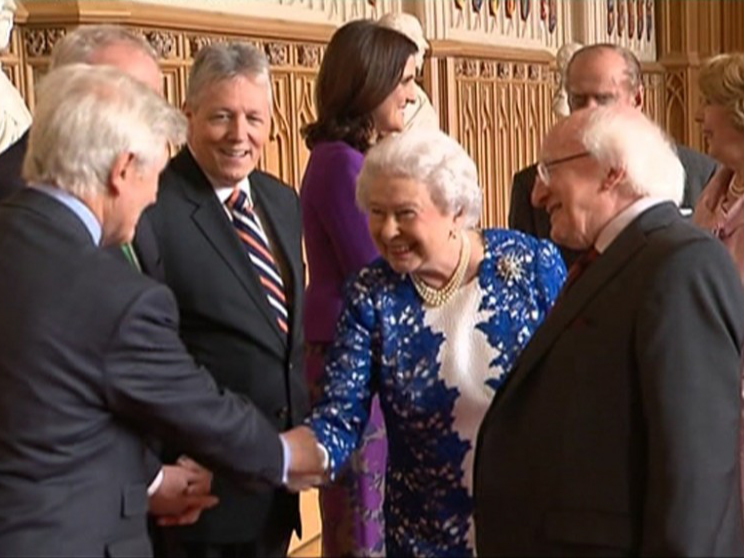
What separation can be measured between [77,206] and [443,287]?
0.86 m

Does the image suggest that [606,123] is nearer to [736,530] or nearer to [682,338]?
[682,338]

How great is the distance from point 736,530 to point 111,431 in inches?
41.8

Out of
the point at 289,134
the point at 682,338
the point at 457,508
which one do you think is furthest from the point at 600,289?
the point at 289,134

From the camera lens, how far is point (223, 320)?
2.80 m

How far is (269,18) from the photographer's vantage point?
18.1 ft

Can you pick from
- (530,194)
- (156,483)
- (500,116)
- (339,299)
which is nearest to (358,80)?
(339,299)

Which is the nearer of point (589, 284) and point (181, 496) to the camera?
point (589, 284)

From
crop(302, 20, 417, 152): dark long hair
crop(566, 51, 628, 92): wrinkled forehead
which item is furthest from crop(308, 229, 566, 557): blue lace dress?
crop(566, 51, 628, 92): wrinkled forehead

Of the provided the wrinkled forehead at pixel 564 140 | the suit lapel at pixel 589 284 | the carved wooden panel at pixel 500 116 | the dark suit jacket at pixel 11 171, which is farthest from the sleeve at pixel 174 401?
the carved wooden panel at pixel 500 116

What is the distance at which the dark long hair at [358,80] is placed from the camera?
3.42 meters

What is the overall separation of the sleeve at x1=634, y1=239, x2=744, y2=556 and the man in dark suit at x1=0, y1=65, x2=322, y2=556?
2.65 ft

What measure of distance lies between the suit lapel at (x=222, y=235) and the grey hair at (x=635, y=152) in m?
0.89

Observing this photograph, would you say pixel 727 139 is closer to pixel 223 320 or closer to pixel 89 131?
pixel 223 320

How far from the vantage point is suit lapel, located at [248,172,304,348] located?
294 centimetres
